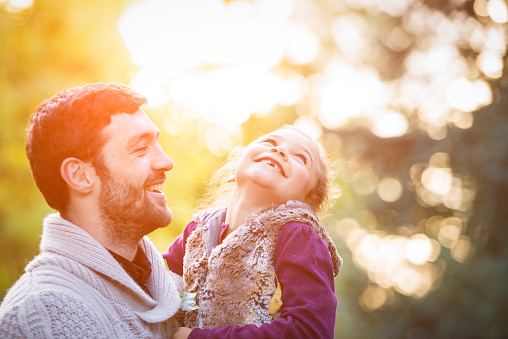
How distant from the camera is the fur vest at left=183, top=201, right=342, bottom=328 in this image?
2342mm

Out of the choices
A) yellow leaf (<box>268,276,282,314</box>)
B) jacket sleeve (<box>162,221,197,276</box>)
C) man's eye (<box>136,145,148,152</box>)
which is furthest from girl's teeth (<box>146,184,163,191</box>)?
yellow leaf (<box>268,276,282,314</box>)

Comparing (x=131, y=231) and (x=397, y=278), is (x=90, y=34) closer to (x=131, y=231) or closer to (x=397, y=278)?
(x=131, y=231)

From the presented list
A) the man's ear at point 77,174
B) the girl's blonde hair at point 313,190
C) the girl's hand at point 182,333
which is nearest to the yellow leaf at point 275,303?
the girl's hand at point 182,333

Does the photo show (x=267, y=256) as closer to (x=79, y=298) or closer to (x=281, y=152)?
(x=281, y=152)

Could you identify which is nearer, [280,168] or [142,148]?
[142,148]

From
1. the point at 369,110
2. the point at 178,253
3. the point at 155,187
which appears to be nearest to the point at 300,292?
the point at 155,187

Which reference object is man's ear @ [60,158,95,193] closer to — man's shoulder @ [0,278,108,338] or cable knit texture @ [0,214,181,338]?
cable knit texture @ [0,214,181,338]

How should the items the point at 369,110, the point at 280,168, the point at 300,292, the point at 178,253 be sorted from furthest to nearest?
the point at 369,110 < the point at 178,253 < the point at 280,168 < the point at 300,292

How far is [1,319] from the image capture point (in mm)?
1950

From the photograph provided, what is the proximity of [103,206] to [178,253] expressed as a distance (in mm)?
797

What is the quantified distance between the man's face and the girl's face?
431mm

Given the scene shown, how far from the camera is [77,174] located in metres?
2.36

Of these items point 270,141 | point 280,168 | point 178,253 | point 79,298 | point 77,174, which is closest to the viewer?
point 79,298

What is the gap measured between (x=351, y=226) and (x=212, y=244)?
34.2 feet
